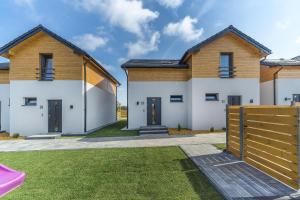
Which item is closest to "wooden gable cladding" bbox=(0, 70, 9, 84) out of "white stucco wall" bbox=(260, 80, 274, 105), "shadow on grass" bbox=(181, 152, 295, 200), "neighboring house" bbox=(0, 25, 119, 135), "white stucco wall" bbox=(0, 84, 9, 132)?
"white stucco wall" bbox=(0, 84, 9, 132)

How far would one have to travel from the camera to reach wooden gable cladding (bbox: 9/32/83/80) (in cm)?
1248

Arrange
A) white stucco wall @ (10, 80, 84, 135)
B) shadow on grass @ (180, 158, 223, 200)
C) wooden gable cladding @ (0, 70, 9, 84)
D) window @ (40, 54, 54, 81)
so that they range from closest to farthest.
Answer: shadow on grass @ (180, 158, 223, 200) → white stucco wall @ (10, 80, 84, 135) → window @ (40, 54, 54, 81) → wooden gable cladding @ (0, 70, 9, 84)

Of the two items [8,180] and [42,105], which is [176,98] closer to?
[42,105]

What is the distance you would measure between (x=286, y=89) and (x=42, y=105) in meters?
18.5

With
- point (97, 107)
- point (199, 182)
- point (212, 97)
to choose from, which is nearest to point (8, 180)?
point (199, 182)

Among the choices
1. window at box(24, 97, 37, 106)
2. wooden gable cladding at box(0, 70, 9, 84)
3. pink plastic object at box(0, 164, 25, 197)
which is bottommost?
pink plastic object at box(0, 164, 25, 197)

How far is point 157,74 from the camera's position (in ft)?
46.6

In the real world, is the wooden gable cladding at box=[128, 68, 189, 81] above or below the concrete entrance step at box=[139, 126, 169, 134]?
above

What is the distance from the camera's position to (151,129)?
1227 centimetres

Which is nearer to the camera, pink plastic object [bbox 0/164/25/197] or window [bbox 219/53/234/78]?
pink plastic object [bbox 0/164/25/197]

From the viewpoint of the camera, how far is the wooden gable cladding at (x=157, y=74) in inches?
554

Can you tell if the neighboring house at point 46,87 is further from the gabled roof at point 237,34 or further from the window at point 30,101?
the gabled roof at point 237,34

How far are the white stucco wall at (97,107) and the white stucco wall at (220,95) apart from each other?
301 inches

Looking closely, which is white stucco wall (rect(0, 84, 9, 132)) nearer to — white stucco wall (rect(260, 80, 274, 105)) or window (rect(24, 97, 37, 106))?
window (rect(24, 97, 37, 106))
